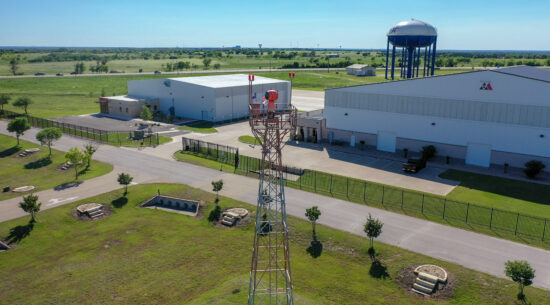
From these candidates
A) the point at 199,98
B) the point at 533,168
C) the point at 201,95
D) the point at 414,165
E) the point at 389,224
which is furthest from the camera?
the point at 199,98

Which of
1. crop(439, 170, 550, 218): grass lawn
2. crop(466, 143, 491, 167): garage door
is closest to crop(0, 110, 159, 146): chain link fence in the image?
crop(439, 170, 550, 218): grass lawn

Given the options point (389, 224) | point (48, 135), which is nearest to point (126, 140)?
point (48, 135)

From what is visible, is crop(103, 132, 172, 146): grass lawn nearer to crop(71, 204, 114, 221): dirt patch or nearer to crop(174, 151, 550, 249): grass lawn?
crop(174, 151, 550, 249): grass lawn

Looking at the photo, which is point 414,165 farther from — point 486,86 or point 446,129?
point 486,86

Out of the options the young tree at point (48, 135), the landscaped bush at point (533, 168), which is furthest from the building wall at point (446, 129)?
the young tree at point (48, 135)

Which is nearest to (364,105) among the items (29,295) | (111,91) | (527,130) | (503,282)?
(527,130)

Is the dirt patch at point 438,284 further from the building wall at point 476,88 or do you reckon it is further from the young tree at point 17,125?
the young tree at point 17,125
